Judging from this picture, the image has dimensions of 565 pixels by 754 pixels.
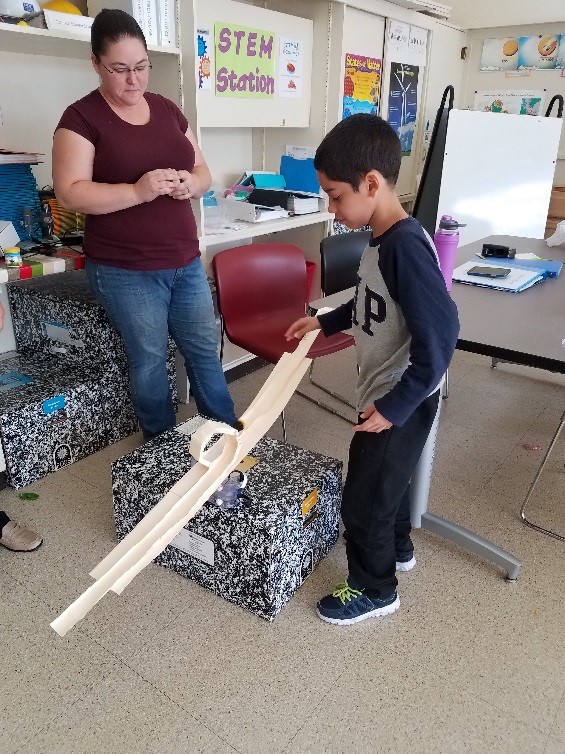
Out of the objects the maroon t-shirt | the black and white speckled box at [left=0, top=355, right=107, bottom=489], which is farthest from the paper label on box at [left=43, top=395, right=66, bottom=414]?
the maroon t-shirt

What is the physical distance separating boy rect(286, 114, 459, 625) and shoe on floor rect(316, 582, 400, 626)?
14 centimetres

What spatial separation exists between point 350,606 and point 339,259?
56.8 inches

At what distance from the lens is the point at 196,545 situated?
5.38ft

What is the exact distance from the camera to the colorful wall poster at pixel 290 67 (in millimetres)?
2883

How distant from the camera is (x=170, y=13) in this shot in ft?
7.23

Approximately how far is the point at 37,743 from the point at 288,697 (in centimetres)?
55

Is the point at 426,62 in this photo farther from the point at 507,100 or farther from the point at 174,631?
the point at 174,631

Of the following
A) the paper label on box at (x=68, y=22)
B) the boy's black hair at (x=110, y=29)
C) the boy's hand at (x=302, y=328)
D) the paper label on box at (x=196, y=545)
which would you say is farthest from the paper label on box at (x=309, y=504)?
the paper label on box at (x=68, y=22)

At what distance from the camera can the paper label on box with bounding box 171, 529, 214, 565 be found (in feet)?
5.30

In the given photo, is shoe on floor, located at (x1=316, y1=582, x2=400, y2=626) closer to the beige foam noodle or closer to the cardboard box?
the beige foam noodle

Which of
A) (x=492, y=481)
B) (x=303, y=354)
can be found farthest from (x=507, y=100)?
(x=303, y=354)

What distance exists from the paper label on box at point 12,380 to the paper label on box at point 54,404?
0.56 feet

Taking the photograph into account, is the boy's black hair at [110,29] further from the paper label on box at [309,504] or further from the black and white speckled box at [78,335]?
the paper label on box at [309,504]

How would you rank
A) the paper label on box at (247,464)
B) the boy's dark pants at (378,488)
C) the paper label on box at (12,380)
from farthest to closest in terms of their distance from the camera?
the paper label on box at (12,380) < the paper label on box at (247,464) < the boy's dark pants at (378,488)
